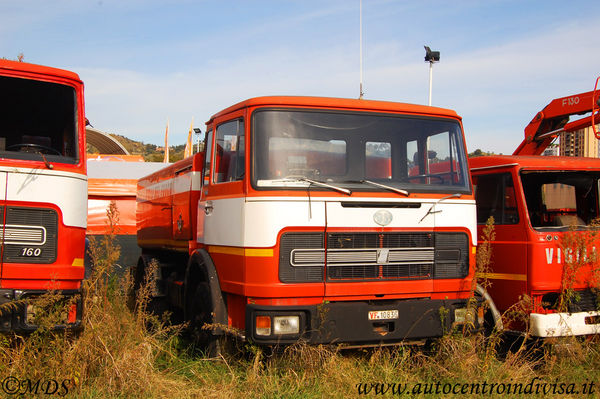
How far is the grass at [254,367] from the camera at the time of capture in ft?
17.7

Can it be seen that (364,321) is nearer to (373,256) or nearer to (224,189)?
(373,256)

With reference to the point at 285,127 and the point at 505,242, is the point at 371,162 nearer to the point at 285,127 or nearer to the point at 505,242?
the point at 285,127

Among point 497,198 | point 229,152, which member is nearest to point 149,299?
point 229,152

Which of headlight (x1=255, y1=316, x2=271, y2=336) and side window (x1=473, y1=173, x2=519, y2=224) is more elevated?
side window (x1=473, y1=173, x2=519, y2=224)

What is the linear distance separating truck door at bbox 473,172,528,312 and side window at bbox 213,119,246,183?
298cm

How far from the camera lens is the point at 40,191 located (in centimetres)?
561

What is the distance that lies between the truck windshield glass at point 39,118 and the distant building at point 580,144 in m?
8.64

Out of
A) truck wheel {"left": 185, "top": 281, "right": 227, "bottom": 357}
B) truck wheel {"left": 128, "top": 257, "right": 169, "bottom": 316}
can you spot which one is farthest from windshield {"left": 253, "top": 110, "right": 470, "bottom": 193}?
truck wheel {"left": 128, "top": 257, "right": 169, "bottom": 316}

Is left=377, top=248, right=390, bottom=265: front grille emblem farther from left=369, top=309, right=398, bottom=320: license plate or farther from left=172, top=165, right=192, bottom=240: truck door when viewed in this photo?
left=172, top=165, right=192, bottom=240: truck door

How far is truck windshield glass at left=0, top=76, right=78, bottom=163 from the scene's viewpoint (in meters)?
5.97

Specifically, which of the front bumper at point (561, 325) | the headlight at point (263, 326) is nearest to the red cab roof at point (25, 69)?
the headlight at point (263, 326)

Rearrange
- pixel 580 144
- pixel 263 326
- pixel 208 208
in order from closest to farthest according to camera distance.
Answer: pixel 263 326
pixel 208 208
pixel 580 144

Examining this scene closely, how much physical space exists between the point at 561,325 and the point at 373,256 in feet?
7.47

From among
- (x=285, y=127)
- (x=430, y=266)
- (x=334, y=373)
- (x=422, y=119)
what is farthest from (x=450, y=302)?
(x=285, y=127)
